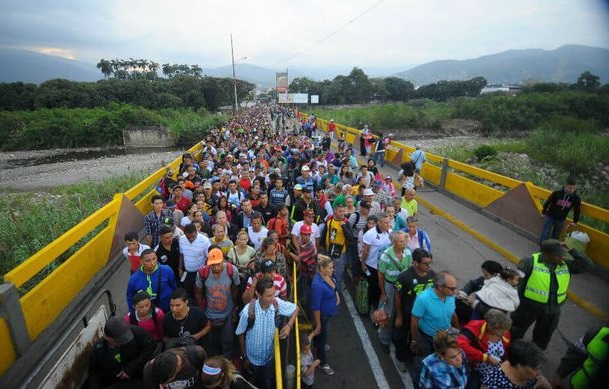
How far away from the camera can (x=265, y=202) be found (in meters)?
6.47

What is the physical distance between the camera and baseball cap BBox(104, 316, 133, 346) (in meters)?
2.97

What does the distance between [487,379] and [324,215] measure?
3851 mm

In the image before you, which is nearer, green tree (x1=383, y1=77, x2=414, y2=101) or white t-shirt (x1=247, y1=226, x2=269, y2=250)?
white t-shirt (x1=247, y1=226, x2=269, y2=250)

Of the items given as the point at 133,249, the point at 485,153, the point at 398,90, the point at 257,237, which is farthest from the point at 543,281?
the point at 398,90

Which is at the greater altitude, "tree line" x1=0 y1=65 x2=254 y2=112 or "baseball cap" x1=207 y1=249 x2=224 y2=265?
"tree line" x1=0 y1=65 x2=254 y2=112

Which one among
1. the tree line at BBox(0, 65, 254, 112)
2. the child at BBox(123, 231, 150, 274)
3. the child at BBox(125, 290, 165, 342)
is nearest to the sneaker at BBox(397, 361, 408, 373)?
the child at BBox(125, 290, 165, 342)

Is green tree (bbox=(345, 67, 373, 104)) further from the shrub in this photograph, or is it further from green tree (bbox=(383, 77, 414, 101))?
the shrub

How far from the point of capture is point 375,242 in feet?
15.3

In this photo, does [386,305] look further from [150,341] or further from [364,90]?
[364,90]

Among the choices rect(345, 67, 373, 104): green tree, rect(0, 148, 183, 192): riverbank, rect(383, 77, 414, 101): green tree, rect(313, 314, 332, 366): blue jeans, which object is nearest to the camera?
rect(313, 314, 332, 366): blue jeans

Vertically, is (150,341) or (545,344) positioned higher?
(150,341)

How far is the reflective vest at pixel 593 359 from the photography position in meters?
2.59

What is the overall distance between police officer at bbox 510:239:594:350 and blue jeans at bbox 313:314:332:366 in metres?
2.34

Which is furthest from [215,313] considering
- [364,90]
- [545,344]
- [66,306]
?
[364,90]
